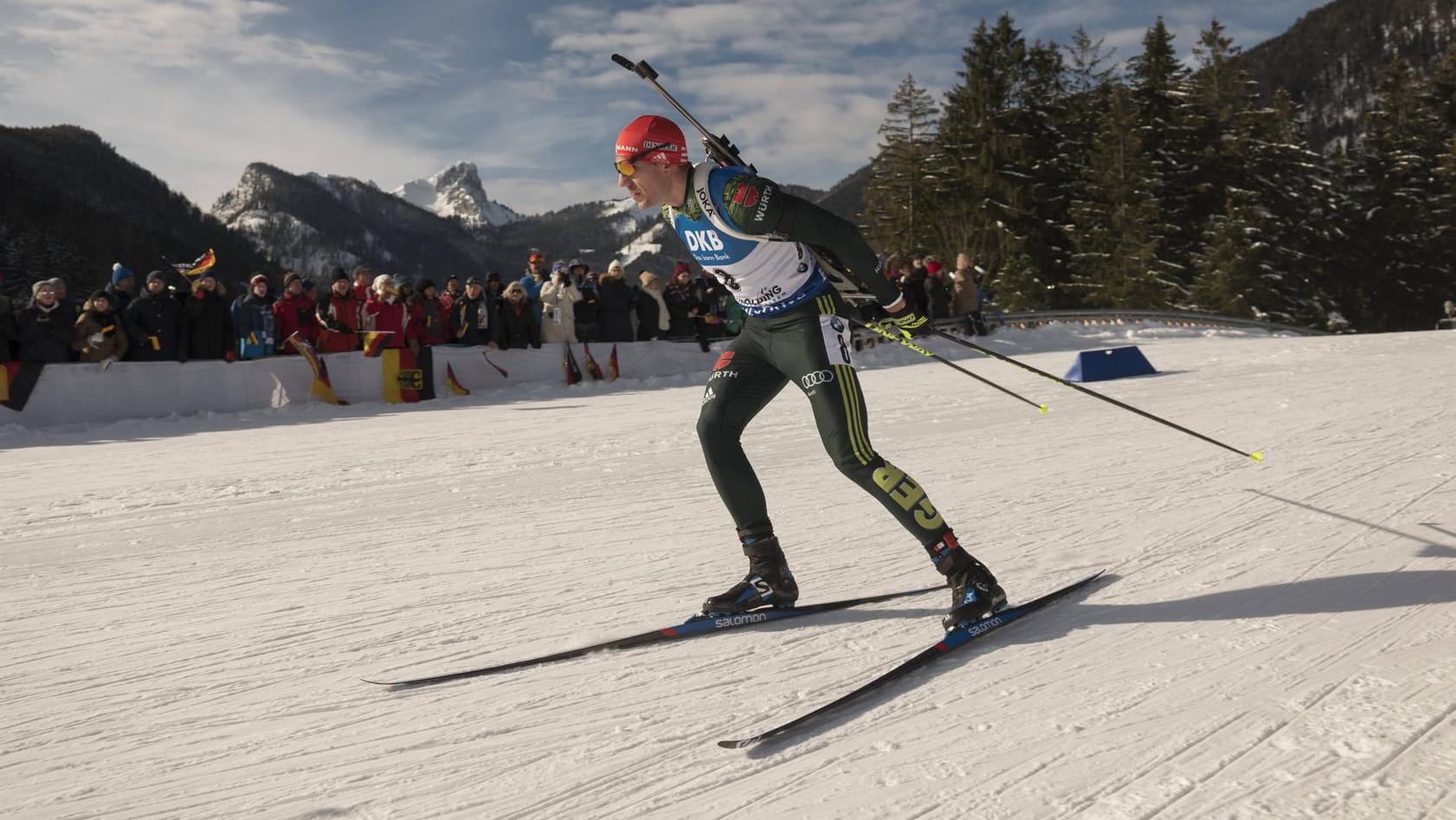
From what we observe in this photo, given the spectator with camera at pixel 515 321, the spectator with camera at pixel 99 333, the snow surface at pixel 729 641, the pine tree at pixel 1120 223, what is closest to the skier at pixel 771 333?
the snow surface at pixel 729 641

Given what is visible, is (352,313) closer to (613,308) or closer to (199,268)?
(199,268)

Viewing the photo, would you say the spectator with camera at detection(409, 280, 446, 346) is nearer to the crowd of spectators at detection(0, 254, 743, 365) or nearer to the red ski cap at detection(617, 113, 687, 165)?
the crowd of spectators at detection(0, 254, 743, 365)

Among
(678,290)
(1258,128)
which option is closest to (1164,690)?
(678,290)

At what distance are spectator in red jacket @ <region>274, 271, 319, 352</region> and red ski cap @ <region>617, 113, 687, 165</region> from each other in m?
10.1

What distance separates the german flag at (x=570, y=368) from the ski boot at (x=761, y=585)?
1067cm

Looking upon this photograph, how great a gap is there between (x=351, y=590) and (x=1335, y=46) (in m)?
189

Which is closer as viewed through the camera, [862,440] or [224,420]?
[862,440]

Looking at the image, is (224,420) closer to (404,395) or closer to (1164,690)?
(404,395)

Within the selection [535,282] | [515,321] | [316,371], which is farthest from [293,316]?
[535,282]

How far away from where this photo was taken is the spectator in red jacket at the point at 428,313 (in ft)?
43.2

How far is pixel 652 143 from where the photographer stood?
3572 mm

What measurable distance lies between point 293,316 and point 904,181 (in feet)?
139

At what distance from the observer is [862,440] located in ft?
11.6

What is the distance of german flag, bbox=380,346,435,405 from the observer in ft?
42.0
